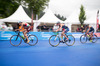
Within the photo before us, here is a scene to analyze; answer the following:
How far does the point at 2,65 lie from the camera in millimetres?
2521

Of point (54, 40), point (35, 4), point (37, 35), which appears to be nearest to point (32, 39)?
point (54, 40)

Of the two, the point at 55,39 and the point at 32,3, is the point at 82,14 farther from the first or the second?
the point at 55,39

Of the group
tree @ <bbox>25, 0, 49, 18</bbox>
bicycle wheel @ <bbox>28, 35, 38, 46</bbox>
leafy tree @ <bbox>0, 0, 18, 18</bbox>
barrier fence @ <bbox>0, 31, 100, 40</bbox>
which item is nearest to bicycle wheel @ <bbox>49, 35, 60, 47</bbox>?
bicycle wheel @ <bbox>28, 35, 38, 46</bbox>

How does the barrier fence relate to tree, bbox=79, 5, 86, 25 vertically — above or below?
below

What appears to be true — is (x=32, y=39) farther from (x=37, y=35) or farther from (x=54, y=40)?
(x=37, y=35)

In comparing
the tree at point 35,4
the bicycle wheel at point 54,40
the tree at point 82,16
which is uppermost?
the tree at point 35,4

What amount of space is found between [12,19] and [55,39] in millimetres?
13496

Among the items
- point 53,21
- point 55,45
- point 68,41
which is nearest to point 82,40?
point 68,41

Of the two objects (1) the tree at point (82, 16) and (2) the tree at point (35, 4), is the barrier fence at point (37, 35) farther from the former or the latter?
(2) the tree at point (35, 4)

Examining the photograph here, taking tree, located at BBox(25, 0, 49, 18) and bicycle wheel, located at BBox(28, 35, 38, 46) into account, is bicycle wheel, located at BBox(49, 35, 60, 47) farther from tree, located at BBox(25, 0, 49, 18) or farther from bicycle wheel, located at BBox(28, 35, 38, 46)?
tree, located at BBox(25, 0, 49, 18)

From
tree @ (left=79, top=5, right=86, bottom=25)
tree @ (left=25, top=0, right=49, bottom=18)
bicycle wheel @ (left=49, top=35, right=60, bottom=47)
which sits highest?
tree @ (left=25, top=0, right=49, bottom=18)

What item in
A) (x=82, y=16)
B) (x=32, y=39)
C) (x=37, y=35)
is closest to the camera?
(x=32, y=39)

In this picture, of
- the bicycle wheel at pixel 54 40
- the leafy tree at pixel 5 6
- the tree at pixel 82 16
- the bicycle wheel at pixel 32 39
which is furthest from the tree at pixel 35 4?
the bicycle wheel at pixel 54 40

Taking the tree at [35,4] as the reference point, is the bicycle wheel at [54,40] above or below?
below
